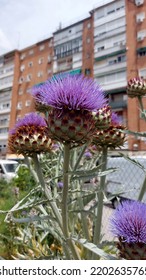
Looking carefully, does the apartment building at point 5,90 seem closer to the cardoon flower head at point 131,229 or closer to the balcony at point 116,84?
the balcony at point 116,84

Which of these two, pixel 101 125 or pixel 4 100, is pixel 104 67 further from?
pixel 101 125

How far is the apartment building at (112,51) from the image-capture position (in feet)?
61.6

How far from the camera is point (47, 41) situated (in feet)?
83.8

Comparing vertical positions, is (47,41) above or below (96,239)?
above

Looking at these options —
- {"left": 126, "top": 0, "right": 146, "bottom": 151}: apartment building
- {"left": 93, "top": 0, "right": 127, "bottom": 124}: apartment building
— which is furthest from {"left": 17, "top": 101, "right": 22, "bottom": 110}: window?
{"left": 126, "top": 0, "right": 146, "bottom": 151}: apartment building

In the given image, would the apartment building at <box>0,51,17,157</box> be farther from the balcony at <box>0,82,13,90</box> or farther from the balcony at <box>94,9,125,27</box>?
the balcony at <box>94,9,125,27</box>

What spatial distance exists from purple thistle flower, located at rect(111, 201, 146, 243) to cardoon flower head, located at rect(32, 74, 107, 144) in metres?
0.28

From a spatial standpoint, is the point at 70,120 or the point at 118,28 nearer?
the point at 70,120

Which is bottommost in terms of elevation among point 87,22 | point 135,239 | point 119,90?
point 135,239

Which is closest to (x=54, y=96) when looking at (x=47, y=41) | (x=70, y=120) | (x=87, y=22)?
(x=70, y=120)

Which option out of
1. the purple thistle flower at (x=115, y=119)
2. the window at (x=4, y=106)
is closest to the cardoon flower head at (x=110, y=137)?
the purple thistle flower at (x=115, y=119)

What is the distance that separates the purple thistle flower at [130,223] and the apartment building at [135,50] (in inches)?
643

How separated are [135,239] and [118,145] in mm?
605

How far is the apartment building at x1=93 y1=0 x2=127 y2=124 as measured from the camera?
61.6 ft
